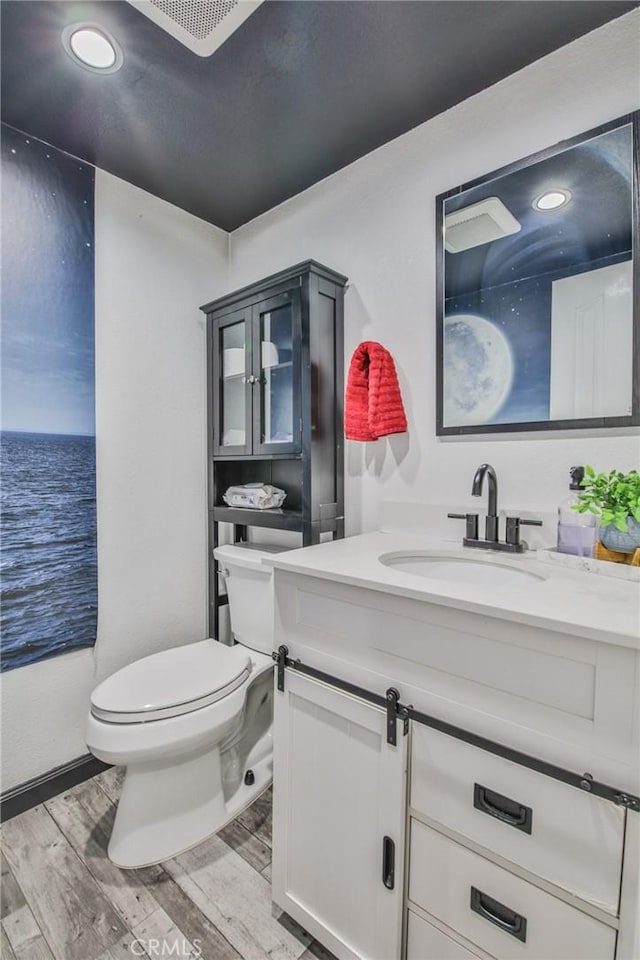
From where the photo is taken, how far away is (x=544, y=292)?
1177mm

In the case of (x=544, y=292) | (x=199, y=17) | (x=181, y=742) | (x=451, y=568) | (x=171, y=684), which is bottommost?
(x=181, y=742)

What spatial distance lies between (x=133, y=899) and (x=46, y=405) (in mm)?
1469

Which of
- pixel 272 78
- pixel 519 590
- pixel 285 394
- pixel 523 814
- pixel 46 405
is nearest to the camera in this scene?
pixel 523 814

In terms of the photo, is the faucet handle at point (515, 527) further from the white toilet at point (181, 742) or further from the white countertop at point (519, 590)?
the white toilet at point (181, 742)

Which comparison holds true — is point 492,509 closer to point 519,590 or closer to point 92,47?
point 519,590

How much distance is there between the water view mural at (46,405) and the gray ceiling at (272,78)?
0.17 m

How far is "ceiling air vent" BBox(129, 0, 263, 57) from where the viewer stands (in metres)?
1.03

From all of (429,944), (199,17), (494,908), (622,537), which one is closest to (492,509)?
(622,537)

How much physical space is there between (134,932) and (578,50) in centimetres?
247

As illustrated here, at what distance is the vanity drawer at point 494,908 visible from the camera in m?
0.65

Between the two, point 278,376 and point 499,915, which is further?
point 278,376

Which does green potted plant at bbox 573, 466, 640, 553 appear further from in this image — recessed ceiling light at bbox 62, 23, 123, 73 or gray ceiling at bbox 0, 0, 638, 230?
recessed ceiling light at bbox 62, 23, 123, 73

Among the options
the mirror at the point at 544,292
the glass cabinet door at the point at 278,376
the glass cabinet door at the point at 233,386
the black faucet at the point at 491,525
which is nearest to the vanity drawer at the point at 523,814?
the black faucet at the point at 491,525

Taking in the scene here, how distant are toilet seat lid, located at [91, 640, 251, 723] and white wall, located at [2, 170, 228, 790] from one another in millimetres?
288
